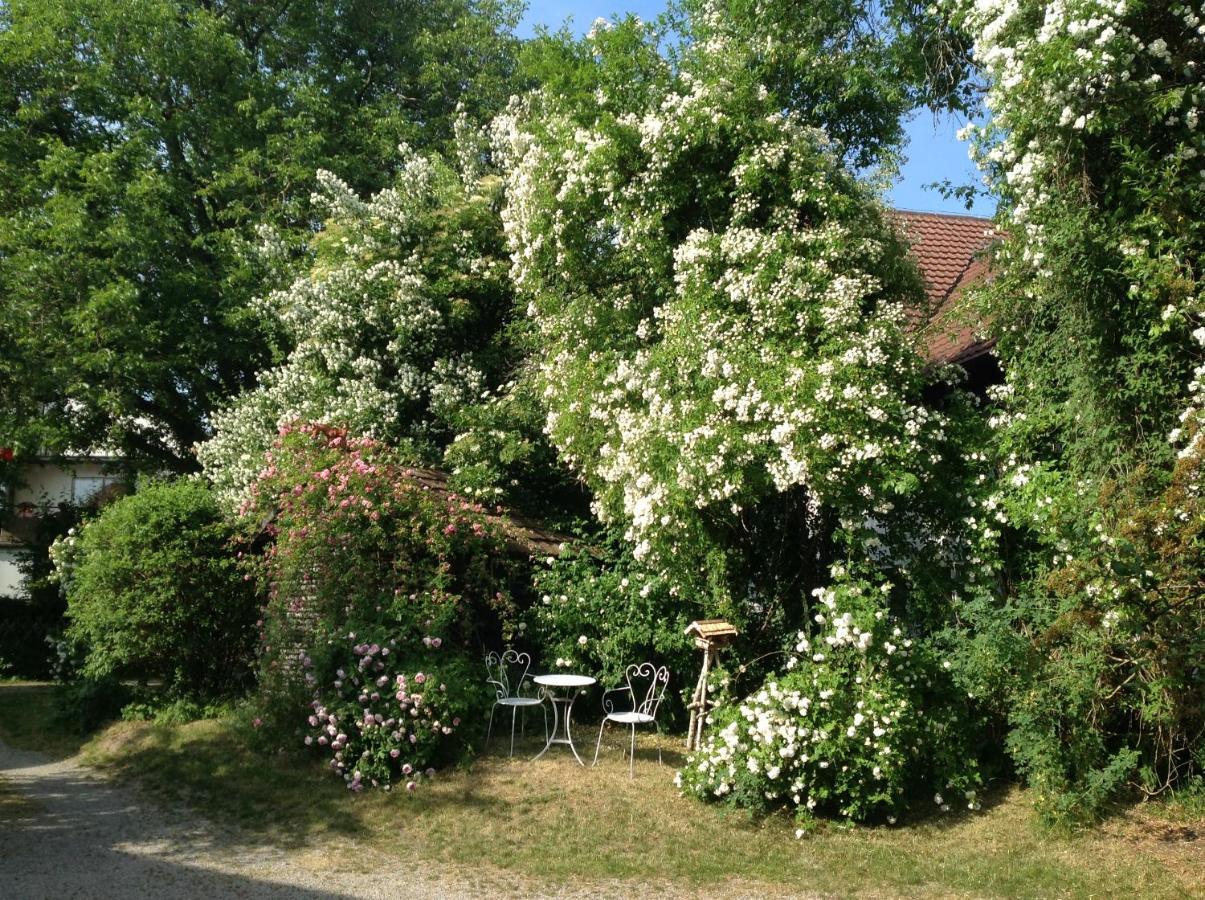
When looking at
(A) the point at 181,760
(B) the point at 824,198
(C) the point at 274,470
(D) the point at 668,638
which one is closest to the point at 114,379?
(C) the point at 274,470

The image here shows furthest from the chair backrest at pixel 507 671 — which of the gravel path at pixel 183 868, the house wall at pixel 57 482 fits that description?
the house wall at pixel 57 482

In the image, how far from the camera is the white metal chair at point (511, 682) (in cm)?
Answer: 995

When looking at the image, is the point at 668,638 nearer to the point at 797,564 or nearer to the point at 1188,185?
the point at 797,564

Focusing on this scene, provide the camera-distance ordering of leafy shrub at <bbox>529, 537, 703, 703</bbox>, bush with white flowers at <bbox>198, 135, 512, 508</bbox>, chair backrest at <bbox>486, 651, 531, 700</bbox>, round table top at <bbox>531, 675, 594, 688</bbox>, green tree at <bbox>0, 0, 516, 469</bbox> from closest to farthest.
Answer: round table top at <bbox>531, 675, 594, 688</bbox>
chair backrest at <bbox>486, 651, 531, 700</bbox>
leafy shrub at <bbox>529, 537, 703, 703</bbox>
bush with white flowers at <bbox>198, 135, 512, 508</bbox>
green tree at <bbox>0, 0, 516, 469</bbox>

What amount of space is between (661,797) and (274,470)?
6.10 m

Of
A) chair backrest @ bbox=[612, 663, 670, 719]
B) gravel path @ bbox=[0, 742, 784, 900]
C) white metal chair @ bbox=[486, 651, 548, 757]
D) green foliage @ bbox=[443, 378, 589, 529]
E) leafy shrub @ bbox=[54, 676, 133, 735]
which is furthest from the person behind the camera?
green foliage @ bbox=[443, 378, 589, 529]

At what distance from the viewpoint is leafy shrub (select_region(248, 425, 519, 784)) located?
9.95 m

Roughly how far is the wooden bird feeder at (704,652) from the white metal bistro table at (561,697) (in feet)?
3.51

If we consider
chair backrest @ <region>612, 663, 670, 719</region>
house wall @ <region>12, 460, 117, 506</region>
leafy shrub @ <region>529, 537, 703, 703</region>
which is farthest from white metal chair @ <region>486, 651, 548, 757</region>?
house wall @ <region>12, 460, 117, 506</region>

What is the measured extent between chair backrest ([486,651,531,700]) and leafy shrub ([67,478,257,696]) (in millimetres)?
3524

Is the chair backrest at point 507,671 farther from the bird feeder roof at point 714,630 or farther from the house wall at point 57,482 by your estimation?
the house wall at point 57,482

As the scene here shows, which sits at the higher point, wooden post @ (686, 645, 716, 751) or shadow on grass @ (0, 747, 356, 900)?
wooden post @ (686, 645, 716, 751)

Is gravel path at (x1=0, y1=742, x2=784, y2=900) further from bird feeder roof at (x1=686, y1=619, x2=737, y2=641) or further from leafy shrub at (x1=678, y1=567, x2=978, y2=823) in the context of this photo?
bird feeder roof at (x1=686, y1=619, x2=737, y2=641)

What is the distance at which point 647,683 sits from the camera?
11055 mm
